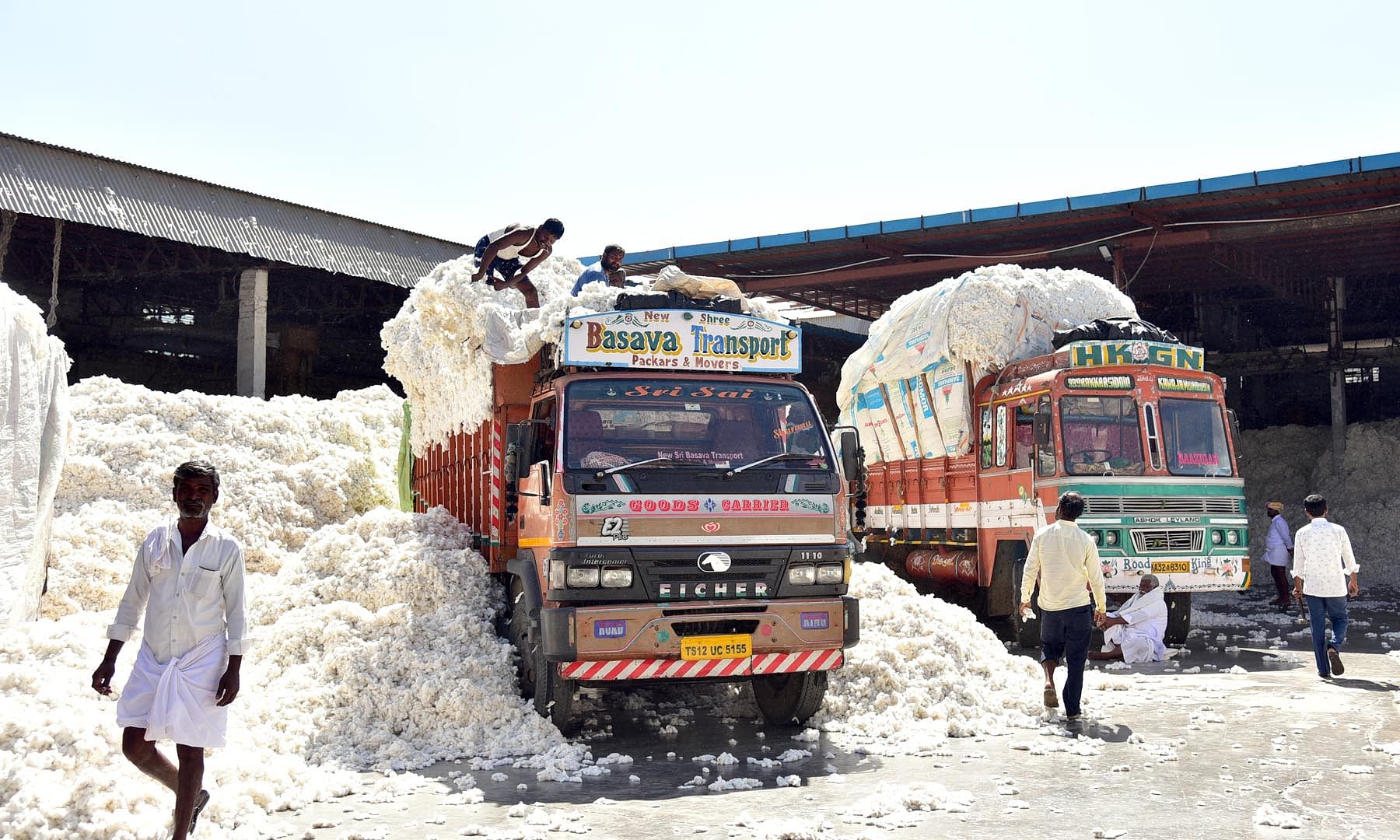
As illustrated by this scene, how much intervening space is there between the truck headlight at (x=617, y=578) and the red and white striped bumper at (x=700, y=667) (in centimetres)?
48

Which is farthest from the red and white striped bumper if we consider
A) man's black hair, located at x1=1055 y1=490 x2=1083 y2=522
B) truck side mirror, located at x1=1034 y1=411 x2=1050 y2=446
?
truck side mirror, located at x1=1034 y1=411 x2=1050 y2=446

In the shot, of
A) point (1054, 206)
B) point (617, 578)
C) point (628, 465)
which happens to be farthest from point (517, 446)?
point (1054, 206)

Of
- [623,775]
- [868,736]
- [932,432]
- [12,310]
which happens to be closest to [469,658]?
[623,775]

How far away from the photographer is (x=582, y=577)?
24.3 ft

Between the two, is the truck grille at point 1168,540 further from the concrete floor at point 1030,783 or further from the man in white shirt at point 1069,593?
the man in white shirt at point 1069,593

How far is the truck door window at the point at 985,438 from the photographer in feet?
44.5

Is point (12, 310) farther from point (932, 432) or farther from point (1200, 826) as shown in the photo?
point (932, 432)

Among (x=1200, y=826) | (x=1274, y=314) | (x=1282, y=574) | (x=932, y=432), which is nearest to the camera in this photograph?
(x=1200, y=826)

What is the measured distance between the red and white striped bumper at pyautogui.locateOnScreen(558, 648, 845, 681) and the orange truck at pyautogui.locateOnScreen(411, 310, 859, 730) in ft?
0.03

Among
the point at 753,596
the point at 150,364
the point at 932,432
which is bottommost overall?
the point at 753,596

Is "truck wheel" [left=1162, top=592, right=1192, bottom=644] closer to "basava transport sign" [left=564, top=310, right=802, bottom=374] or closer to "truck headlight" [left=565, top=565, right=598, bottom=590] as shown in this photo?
"basava transport sign" [left=564, top=310, right=802, bottom=374]

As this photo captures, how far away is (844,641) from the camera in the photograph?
794 cm

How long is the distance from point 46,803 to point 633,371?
4.49m

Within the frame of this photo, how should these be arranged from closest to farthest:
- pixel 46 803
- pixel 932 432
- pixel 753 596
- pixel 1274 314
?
pixel 46 803, pixel 753 596, pixel 932 432, pixel 1274 314
